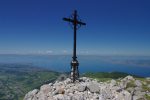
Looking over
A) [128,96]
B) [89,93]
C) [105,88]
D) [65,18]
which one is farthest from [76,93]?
[65,18]

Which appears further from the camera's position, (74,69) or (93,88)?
(74,69)

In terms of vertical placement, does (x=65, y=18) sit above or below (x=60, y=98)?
above

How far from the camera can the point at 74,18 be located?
103 ft

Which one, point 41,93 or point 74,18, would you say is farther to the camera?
point 74,18

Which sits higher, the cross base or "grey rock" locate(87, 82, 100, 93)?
the cross base

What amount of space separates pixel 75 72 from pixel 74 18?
329 inches

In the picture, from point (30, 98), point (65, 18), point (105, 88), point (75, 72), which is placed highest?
point (65, 18)

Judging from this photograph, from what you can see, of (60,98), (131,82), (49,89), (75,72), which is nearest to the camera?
(60,98)

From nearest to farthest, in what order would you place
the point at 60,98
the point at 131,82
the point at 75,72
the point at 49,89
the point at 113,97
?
the point at 60,98 < the point at 113,97 < the point at 49,89 < the point at 75,72 < the point at 131,82

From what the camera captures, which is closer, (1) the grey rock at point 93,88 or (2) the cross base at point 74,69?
(1) the grey rock at point 93,88

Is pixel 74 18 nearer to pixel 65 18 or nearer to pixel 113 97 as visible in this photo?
pixel 65 18

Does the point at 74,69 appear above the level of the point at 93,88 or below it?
above

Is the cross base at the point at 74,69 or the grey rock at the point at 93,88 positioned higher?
the cross base at the point at 74,69

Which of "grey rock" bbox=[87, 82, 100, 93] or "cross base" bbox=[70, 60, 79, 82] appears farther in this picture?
"cross base" bbox=[70, 60, 79, 82]
